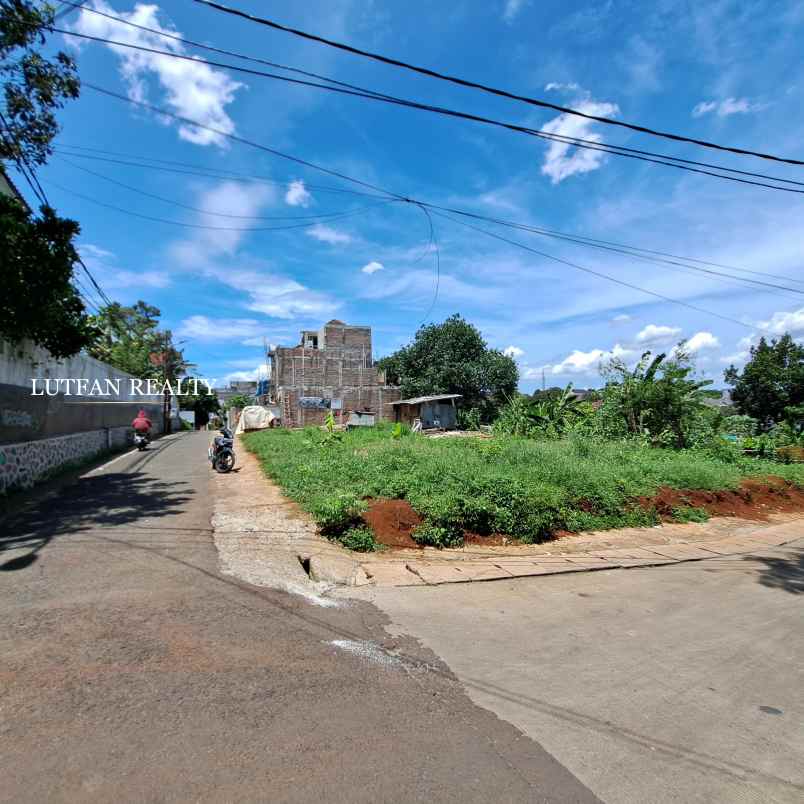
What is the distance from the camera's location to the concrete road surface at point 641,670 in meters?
2.69

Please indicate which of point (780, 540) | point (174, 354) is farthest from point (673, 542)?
point (174, 354)

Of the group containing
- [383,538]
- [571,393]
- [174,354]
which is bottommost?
[383,538]

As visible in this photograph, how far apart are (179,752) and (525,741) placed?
1.88m

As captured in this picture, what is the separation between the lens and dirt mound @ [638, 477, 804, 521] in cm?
1011

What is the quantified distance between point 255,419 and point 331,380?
1066cm

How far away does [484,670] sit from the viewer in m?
3.71

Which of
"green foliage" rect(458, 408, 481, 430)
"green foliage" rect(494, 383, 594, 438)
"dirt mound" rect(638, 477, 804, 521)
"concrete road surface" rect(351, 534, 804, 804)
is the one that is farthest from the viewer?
"green foliage" rect(458, 408, 481, 430)

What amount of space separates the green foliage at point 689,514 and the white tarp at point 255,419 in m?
22.2

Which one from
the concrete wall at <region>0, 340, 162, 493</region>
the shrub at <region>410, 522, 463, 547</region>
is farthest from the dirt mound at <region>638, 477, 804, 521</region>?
the concrete wall at <region>0, 340, 162, 493</region>

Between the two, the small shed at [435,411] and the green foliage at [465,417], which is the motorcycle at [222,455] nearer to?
the small shed at [435,411]

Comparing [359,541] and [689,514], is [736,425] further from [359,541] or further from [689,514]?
[359,541]

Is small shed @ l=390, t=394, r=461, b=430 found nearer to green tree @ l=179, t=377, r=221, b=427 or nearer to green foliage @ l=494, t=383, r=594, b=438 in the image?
green foliage @ l=494, t=383, r=594, b=438

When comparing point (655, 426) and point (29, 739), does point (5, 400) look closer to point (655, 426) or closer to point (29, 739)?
point (29, 739)

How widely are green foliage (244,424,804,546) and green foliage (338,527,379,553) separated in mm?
247
